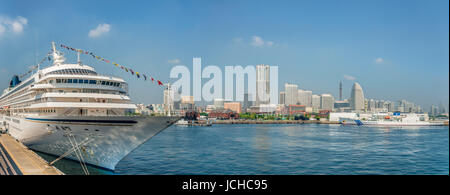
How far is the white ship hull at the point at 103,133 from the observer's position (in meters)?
17.4

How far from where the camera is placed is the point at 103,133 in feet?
57.8

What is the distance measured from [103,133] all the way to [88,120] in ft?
3.74

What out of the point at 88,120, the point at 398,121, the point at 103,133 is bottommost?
the point at 398,121

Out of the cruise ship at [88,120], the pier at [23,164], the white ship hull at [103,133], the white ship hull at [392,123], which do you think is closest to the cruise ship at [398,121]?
the white ship hull at [392,123]

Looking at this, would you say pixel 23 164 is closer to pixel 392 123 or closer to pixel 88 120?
pixel 88 120

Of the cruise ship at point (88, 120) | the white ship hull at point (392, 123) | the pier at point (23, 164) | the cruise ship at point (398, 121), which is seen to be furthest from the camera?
the cruise ship at point (398, 121)

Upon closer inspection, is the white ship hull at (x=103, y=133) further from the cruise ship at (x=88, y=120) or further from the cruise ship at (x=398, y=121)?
the cruise ship at (x=398, y=121)

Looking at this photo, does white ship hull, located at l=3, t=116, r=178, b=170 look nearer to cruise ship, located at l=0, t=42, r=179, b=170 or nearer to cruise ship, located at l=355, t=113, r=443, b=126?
cruise ship, located at l=0, t=42, r=179, b=170

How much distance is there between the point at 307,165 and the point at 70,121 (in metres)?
19.7

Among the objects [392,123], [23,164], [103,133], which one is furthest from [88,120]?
[392,123]

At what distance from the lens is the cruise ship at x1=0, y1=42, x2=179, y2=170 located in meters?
17.6
